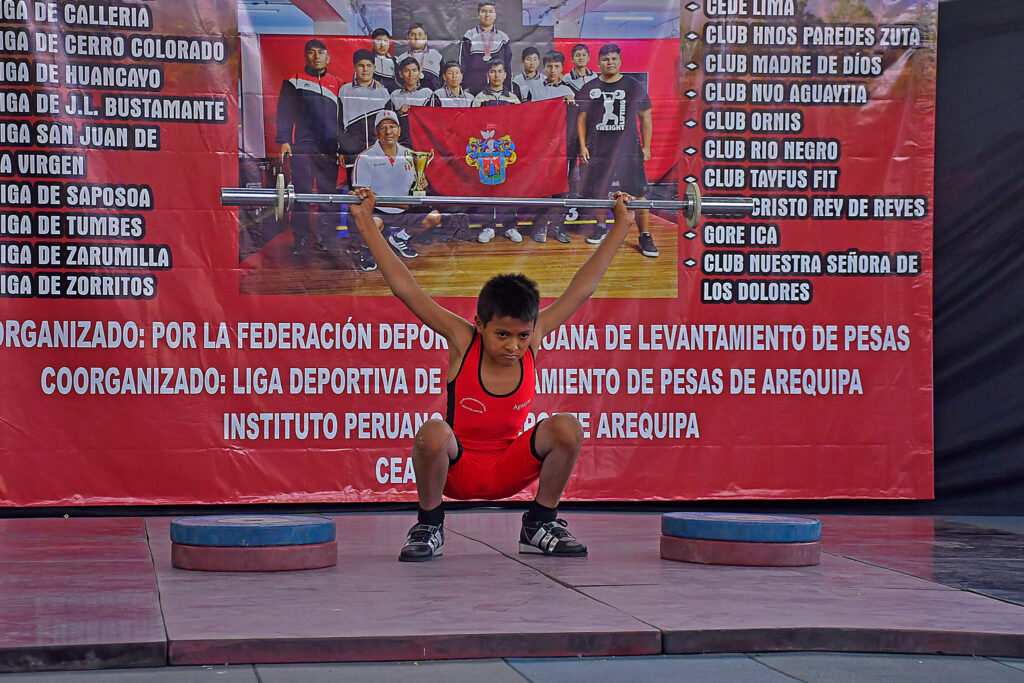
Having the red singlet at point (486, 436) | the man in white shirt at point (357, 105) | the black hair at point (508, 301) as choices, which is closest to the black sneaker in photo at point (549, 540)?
the red singlet at point (486, 436)

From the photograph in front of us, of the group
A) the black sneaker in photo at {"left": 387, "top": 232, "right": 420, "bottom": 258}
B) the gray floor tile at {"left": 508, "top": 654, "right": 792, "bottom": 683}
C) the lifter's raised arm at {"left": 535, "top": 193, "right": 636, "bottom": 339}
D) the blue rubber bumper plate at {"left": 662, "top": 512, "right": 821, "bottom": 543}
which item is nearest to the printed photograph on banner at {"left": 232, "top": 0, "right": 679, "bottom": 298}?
the black sneaker in photo at {"left": 387, "top": 232, "right": 420, "bottom": 258}

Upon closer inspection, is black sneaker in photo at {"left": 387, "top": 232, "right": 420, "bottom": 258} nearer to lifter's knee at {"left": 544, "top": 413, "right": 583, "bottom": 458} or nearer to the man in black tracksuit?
the man in black tracksuit

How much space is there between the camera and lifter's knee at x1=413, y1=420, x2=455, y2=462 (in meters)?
4.18

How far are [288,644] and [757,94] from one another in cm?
393

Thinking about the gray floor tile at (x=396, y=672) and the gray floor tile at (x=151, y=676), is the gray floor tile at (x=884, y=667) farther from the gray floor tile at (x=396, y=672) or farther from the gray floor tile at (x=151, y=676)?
the gray floor tile at (x=151, y=676)

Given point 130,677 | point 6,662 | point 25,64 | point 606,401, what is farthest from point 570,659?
point 25,64

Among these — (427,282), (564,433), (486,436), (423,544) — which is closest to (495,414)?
(486,436)

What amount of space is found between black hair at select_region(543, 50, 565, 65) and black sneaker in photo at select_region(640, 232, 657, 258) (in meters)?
0.87

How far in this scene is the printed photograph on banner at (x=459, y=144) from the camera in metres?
5.70

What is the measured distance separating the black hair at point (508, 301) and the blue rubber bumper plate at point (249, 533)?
872 millimetres

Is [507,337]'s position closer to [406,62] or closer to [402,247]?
[402,247]

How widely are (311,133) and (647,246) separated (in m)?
1.60

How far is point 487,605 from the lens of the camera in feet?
11.1

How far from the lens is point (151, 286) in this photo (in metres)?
5.61
